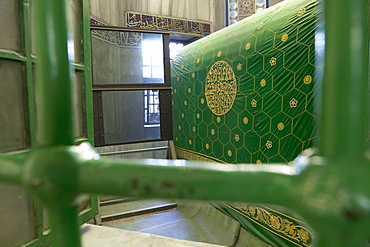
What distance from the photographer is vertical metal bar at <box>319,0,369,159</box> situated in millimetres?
145

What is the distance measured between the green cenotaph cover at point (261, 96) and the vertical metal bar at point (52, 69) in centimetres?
87

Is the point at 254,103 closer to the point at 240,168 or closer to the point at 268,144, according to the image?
the point at 268,144

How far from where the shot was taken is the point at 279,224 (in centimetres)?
137

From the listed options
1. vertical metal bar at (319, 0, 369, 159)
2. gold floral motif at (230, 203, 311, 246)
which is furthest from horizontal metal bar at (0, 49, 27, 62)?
gold floral motif at (230, 203, 311, 246)

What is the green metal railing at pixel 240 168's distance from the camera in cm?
14

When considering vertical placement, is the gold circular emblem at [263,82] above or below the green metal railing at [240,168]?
above

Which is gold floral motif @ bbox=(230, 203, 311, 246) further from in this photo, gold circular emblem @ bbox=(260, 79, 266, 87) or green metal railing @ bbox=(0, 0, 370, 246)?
green metal railing @ bbox=(0, 0, 370, 246)

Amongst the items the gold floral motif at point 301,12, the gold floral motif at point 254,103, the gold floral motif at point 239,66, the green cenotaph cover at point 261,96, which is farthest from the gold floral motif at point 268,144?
the gold floral motif at point 301,12

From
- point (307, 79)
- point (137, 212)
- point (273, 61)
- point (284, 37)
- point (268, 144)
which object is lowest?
point (137, 212)

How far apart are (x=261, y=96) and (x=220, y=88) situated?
463 mm

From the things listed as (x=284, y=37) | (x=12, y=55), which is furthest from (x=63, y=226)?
(x=284, y=37)

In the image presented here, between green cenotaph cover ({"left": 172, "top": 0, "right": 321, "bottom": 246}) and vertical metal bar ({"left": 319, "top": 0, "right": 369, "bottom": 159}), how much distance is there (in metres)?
0.84

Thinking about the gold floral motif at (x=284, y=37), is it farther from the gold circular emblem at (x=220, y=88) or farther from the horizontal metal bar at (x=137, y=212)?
the horizontal metal bar at (x=137, y=212)

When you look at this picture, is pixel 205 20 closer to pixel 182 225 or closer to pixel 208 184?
pixel 182 225
